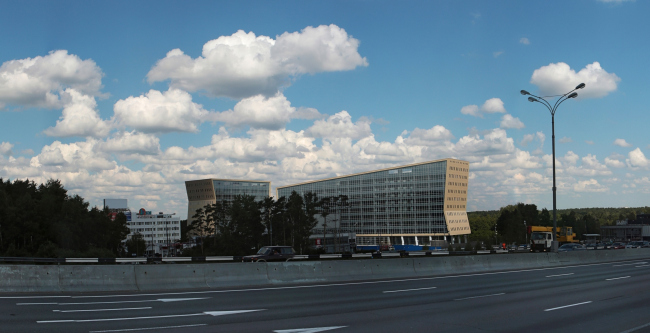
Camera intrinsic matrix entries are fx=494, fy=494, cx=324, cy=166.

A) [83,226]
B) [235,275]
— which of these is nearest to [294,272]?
[235,275]

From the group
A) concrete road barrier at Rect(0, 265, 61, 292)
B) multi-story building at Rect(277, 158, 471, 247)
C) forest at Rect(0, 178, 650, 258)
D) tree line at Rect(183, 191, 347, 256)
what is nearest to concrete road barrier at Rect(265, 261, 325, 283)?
concrete road barrier at Rect(0, 265, 61, 292)

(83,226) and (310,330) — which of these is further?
(83,226)

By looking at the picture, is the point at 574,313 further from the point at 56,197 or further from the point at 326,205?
the point at 326,205

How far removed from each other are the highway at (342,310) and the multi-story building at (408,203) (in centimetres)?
12365

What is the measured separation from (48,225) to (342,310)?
82.6m

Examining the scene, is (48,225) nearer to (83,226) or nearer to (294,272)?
(83,226)

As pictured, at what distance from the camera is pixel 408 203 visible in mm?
156375

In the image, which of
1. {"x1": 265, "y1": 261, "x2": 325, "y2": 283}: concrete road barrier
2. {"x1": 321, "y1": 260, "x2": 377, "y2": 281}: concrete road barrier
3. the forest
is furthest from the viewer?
the forest

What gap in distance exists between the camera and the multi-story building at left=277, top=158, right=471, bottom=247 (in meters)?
151

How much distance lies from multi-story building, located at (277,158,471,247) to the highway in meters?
124

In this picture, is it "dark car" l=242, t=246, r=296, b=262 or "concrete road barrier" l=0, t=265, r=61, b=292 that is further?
"dark car" l=242, t=246, r=296, b=262

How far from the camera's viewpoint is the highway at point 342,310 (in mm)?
11305

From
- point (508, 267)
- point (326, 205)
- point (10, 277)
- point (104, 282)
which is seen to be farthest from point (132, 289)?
point (326, 205)

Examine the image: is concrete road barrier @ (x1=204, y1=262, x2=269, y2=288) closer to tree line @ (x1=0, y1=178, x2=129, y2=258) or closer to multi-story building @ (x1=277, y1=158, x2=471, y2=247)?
tree line @ (x1=0, y1=178, x2=129, y2=258)
